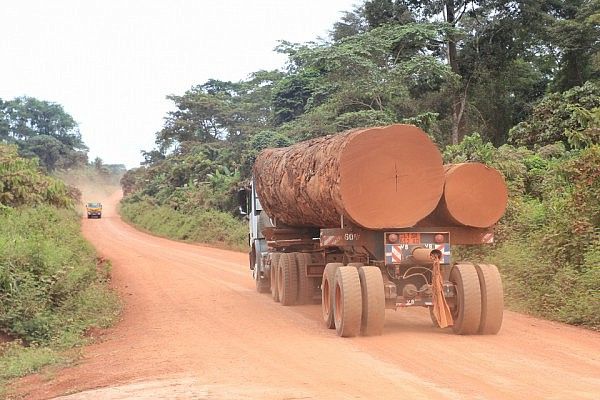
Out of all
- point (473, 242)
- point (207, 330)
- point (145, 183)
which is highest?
point (145, 183)

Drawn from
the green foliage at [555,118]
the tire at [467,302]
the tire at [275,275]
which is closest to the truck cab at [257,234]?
the tire at [275,275]

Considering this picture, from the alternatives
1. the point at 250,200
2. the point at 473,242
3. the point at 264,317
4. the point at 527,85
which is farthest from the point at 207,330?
the point at 527,85

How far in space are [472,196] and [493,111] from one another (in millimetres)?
25093

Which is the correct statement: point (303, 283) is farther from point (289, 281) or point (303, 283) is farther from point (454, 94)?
point (454, 94)

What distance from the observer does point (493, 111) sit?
111 feet

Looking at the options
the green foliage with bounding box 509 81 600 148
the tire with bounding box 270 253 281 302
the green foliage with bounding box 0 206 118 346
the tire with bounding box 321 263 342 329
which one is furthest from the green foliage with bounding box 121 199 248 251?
the tire with bounding box 321 263 342 329

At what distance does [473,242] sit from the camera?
1033 centimetres

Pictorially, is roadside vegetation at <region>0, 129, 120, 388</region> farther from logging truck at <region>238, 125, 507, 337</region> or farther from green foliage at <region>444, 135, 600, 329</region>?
green foliage at <region>444, 135, 600, 329</region>

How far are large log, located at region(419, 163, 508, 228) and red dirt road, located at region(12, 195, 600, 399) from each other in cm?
165

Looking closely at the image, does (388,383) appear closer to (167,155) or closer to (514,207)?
(514,207)

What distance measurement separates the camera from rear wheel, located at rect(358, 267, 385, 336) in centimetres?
938

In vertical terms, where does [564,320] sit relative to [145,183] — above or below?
below

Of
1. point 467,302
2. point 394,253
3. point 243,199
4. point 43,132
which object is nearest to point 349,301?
point 394,253

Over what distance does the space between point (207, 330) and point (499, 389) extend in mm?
5497
